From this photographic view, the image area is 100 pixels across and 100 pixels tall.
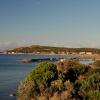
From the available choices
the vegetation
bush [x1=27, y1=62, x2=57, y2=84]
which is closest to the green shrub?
the vegetation

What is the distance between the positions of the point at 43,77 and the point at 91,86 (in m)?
5.46

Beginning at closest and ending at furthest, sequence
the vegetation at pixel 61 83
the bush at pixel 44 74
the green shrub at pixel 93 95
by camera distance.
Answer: the green shrub at pixel 93 95 → the vegetation at pixel 61 83 → the bush at pixel 44 74

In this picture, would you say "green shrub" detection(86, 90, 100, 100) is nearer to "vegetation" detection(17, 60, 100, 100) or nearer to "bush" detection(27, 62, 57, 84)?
"vegetation" detection(17, 60, 100, 100)

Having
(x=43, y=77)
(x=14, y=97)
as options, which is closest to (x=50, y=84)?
(x=43, y=77)

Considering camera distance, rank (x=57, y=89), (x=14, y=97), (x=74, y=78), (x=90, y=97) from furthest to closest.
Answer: (x=14, y=97), (x=74, y=78), (x=57, y=89), (x=90, y=97)

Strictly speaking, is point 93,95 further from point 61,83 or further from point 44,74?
point 44,74

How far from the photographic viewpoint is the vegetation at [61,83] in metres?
38.5

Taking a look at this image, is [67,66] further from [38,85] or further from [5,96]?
[5,96]

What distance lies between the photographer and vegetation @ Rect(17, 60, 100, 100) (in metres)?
38.5

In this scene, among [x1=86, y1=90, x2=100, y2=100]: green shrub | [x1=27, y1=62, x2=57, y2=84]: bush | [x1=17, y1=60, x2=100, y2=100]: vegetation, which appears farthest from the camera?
[x1=27, y1=62, x2=57, y2=84]: bush

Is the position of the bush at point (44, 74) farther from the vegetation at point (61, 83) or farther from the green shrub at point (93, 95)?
the green shrub at point (93, 95)

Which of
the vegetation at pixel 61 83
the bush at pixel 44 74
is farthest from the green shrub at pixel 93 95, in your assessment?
the bush at pixel 44 74

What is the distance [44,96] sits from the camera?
3894cm

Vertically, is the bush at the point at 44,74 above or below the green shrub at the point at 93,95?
above
